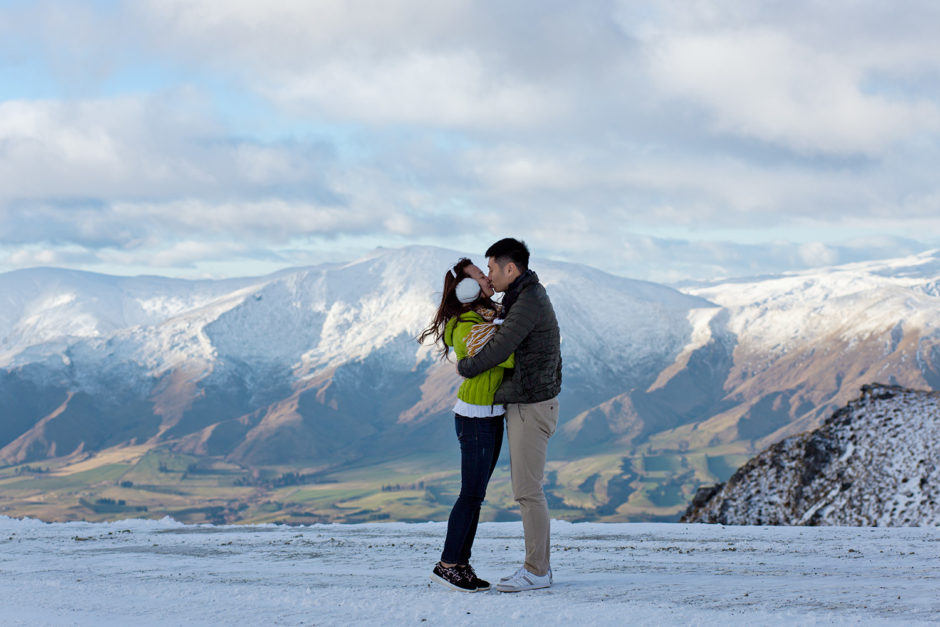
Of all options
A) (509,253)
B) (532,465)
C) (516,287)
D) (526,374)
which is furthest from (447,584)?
(509,253)

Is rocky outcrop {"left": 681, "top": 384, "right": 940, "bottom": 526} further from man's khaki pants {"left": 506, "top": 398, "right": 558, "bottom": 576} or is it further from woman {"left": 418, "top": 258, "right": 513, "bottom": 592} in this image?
woman {"left": 418, "top": 258, "right": 513, "bottom": 592}

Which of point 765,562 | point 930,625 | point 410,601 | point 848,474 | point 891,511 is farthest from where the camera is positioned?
point 848,474

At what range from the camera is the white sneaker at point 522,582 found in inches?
395

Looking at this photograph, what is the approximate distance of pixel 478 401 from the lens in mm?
9945

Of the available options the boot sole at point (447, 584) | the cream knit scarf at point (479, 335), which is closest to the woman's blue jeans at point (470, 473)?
the boot sole at point (447, 584)

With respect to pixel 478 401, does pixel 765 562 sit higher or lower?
lower

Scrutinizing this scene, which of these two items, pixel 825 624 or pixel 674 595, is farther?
pixel 674 595

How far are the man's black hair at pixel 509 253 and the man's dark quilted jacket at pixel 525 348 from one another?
190 millimetres

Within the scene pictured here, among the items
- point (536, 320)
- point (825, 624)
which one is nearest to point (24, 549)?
point (536, 320)

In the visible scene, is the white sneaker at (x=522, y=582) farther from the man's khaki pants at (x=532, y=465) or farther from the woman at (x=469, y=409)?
the woman at (x=469, y=409)

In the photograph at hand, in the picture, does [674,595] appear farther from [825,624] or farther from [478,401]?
[478,401]

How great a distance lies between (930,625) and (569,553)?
7025 mm

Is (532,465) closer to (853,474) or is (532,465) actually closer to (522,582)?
(522,582)

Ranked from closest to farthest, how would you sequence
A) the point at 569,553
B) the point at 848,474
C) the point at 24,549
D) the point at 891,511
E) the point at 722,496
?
the point at 569,553 → the point at 24,549 → the point at 891,511 → the point at 848,474 → the point at 722,496
